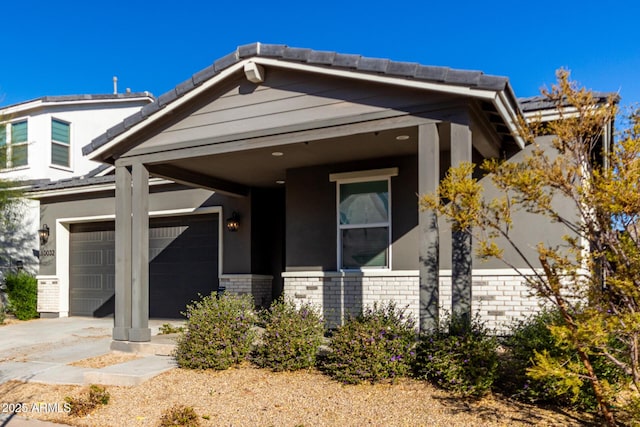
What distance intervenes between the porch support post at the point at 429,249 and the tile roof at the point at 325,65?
82 cm

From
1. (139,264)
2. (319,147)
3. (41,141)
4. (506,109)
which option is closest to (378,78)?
(506,109)

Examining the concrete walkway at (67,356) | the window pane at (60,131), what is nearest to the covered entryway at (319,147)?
the concrete walkway at (67,356)

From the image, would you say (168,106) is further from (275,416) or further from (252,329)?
(275,416)

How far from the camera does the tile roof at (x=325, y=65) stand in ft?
19.5

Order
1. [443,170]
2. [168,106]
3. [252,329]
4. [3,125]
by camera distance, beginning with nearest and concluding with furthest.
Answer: [252,329] < [168,106] < [443,170] < [3,125]

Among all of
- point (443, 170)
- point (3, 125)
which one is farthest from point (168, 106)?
point (3, 125)

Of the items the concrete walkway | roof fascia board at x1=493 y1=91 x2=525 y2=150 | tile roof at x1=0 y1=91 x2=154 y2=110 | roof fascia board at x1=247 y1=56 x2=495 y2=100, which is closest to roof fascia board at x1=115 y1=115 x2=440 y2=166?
roof fascia board at x1=247 y1=56 x2=495 y2=100

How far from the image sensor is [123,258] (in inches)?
Result: 327

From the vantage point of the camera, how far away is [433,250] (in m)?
6.12

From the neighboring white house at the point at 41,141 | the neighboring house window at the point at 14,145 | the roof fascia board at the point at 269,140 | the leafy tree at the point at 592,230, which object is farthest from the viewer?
the neighboring white house at the point at 41,141

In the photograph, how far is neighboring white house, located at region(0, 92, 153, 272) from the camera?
1416cm

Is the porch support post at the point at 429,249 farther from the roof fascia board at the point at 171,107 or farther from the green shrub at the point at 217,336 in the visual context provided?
the roof fascia board at the point at 171,107

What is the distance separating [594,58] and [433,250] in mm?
5662

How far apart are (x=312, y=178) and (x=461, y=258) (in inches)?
163
